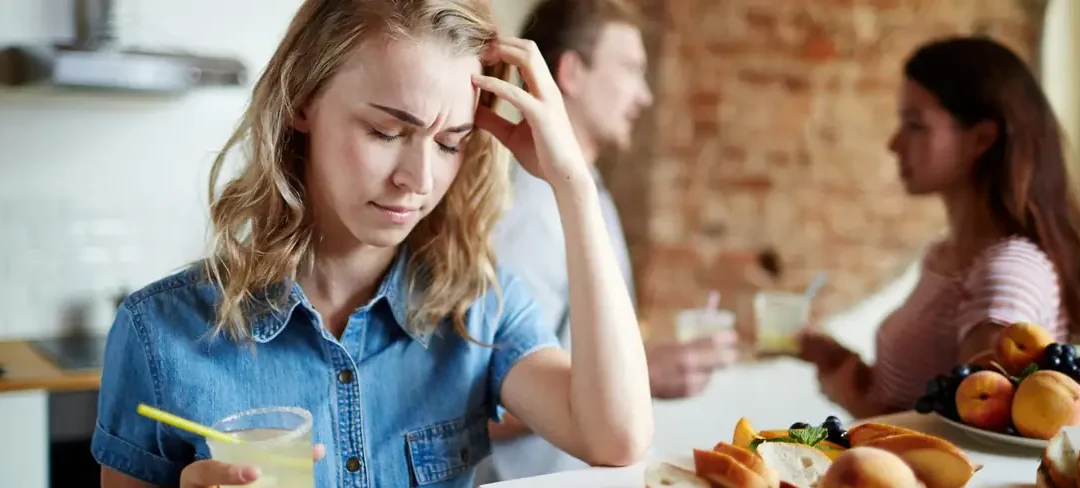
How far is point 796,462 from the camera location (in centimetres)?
93

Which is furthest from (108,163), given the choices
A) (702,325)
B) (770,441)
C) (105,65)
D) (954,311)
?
(770,441)

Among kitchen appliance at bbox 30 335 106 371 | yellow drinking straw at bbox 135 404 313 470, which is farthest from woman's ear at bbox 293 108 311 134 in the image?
kitchen appliance at bbox 30 335 106 371

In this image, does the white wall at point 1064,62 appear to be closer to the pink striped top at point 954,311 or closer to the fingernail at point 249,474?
the pink striped top at point 954,311

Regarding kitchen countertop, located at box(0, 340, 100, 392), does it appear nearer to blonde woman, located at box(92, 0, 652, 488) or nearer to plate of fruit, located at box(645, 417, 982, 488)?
blonde woman, located at box(92, 0, 652, 488)

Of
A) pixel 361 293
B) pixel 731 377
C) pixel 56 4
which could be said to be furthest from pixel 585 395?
pixel 56 4

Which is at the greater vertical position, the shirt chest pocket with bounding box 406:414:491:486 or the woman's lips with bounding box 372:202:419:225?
the woman's lips with bounding box 372:202:419:225

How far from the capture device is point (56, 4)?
2.79 m

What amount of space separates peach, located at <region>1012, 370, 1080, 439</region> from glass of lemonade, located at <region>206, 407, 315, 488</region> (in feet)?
2.56

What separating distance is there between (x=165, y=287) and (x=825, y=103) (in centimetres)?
228

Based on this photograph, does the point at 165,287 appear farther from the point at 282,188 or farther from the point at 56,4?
the point at 56,4

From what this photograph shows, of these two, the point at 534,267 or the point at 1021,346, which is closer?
the point at 1021,346

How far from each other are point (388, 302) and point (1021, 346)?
77cm

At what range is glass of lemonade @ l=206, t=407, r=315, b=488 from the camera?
89cm

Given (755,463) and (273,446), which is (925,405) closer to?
(755,463)
